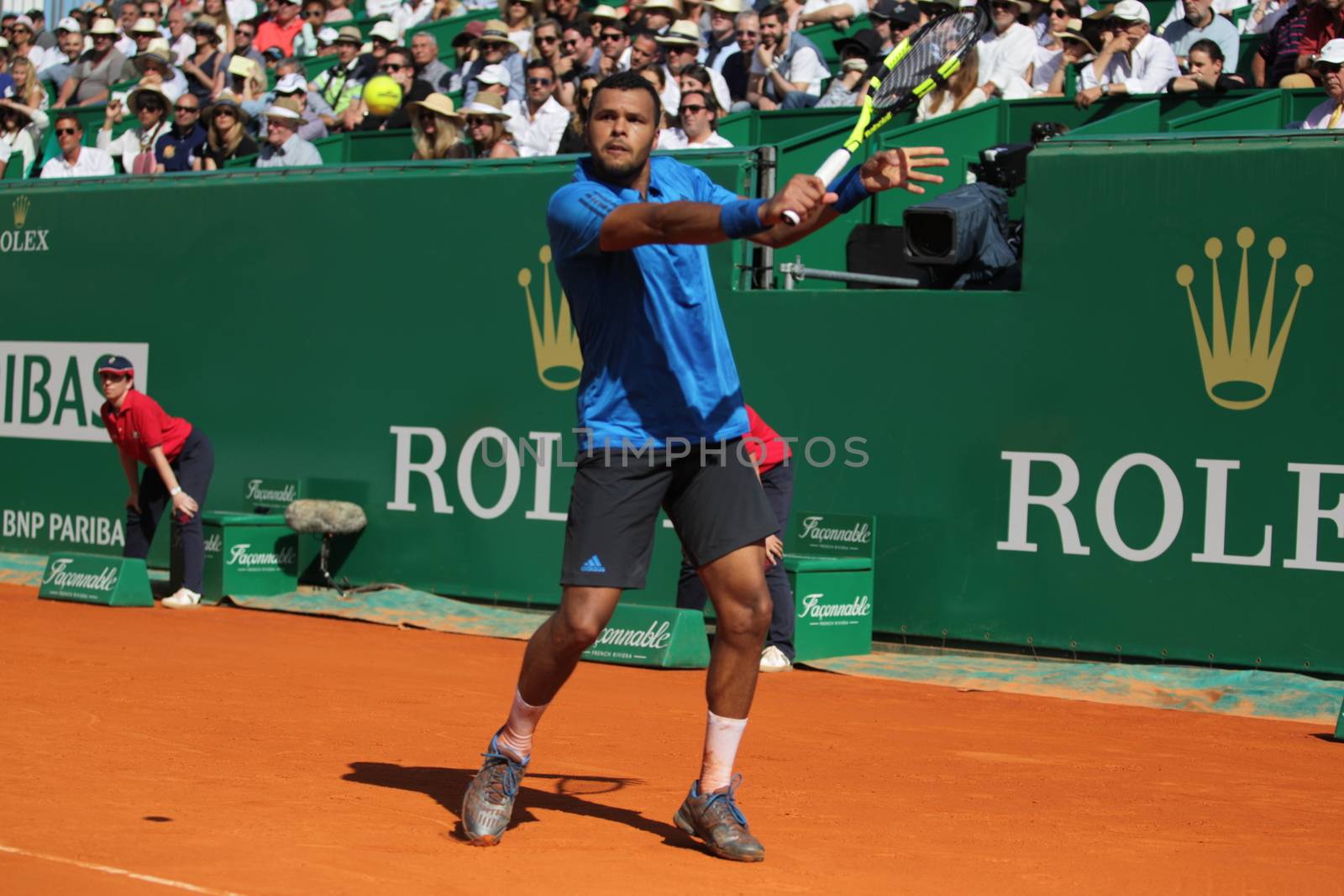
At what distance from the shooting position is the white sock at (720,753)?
4734 mm

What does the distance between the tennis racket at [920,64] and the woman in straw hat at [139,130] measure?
9568 mm

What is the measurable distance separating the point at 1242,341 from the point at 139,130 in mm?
10803

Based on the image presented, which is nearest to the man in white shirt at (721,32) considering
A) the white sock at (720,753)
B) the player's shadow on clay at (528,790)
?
the player's shadow on clay at (528,790)

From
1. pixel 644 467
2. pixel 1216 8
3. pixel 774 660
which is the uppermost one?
pixel 1216 8

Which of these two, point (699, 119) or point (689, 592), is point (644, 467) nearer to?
point (689, 592)

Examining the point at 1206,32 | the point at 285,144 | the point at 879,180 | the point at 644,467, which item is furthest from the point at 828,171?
the point at 285,144

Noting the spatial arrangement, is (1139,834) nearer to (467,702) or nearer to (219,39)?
(467,702)

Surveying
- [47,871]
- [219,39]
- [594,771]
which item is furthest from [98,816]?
[219,39]

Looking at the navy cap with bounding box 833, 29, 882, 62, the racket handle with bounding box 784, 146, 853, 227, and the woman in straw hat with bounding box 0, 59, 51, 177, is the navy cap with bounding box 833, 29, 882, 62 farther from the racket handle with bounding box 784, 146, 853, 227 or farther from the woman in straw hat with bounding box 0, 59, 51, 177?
the racket handle with bounding box 784, 146, 853, 227

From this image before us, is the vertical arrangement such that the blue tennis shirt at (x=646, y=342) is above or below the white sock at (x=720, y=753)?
above

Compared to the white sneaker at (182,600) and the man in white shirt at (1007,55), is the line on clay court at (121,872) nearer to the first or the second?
the white sneaker at (182,600)

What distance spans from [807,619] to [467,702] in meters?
2.34

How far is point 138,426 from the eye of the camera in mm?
10945

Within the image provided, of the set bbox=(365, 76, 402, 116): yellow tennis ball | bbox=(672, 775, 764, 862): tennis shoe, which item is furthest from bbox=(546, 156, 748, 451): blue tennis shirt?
bbox=(365, 76, 402, 116): yellow tennis ball
